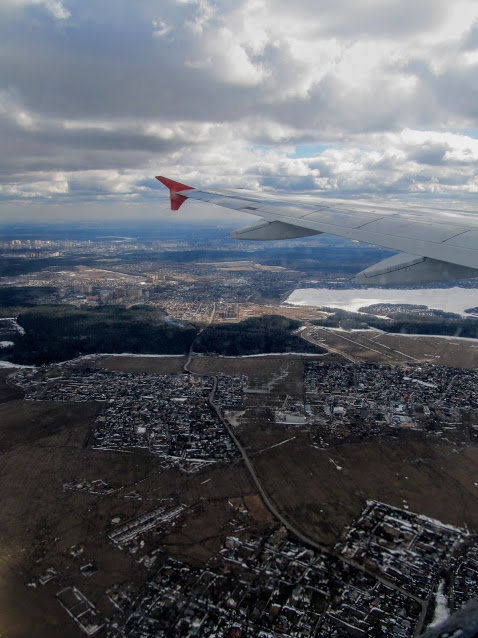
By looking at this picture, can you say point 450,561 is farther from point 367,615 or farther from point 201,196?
point 201,196

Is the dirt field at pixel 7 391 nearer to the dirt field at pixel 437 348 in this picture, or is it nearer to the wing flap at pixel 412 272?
the wing flap at pixel 412 272

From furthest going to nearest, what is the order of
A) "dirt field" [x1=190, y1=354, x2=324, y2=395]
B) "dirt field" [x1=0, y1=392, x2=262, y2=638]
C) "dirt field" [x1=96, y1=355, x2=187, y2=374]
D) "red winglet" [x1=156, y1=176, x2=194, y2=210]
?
"dirt field" [x1=96, y1=355, x2=187, y2=374], "dirt field" [x1=190, y1=354, x2=324, y2=395], "red winglet" [x1=156, y1=176, x2=194, y2=210], "dirt field" [x1=0, y1=392, x2=262, y2=638]

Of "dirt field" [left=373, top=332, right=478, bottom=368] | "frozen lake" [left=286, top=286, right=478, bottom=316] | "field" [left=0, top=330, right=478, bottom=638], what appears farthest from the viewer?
"frozen lake" [left=286, top=286, right=478, bottom=316]

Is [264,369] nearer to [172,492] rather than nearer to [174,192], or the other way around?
[172,492]

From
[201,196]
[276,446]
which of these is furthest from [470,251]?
[276,446]

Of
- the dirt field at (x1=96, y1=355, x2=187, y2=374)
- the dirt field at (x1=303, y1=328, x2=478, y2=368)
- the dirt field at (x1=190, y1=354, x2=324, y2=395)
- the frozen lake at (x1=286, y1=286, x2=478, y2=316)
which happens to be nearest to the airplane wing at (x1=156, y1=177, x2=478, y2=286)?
the dirt field at (x1=190, y1=354, x2=324, y2=395)

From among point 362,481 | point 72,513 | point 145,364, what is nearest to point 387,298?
point 145,364

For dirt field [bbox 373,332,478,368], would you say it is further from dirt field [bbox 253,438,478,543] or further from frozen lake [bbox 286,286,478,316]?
dirt field [bbox 253,438,478,543]
